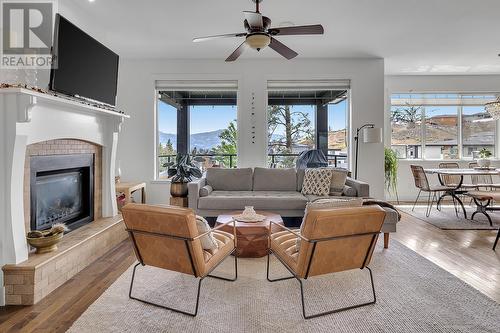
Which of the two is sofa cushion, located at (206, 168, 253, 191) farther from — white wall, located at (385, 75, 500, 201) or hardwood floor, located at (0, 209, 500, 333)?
white wall, located at (385, 75, 500, 201)

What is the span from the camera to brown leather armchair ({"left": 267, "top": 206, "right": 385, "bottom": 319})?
80.7 inches

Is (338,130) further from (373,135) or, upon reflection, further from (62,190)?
(62,190)

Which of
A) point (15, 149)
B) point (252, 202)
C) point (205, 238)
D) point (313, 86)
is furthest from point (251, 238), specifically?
point (313, 86)

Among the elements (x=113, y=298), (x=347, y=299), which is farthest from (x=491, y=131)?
(x=113, y=298)

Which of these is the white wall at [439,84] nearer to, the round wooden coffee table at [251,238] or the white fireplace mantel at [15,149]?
the round wooden coffee table at [251,238]

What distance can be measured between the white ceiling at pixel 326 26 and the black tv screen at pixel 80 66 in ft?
2.08

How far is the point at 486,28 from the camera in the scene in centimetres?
430

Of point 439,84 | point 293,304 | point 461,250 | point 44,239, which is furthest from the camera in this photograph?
point 439,84

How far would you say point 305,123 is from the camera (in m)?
6.28

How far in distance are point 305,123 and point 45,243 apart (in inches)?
195

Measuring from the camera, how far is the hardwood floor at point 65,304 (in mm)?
2045

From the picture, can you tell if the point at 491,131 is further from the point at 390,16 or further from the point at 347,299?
the point at 347,299

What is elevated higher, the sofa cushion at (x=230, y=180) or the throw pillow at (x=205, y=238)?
the sofa cushion at (x=230, y=180)

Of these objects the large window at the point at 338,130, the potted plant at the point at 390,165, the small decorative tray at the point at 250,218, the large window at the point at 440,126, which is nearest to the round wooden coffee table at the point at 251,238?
the small decorative tray at the point at 250,218
